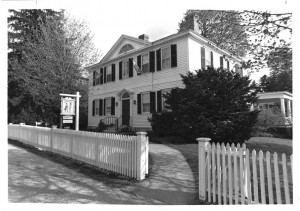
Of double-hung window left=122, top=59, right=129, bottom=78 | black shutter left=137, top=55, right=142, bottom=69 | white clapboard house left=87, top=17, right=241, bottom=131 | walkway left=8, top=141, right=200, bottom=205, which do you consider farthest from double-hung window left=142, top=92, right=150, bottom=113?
walkway left=8, top=141, right=200, bottom=205

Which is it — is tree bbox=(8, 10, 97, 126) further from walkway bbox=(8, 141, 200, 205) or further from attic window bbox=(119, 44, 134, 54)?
attic window bbox=(119, 44, 134, 54)

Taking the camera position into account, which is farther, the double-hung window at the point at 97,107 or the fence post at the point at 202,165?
the double-hung window at the point at 97,107

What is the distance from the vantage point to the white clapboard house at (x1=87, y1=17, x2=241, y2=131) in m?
12.1

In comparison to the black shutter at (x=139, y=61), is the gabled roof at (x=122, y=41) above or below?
above

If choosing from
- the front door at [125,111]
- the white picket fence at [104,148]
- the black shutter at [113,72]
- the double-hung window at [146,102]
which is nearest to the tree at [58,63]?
the white picket fence at [104,148]

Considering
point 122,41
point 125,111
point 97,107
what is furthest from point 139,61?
point 97,107

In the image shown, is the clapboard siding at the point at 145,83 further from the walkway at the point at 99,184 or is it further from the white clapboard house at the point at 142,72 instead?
the walkway at the point at 99,184

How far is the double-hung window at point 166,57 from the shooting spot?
12672 millimetres

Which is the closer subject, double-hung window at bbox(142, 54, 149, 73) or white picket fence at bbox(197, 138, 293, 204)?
white picket fence at bbox(197, 138, 293, 204)

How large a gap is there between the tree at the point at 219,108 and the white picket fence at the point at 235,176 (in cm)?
434

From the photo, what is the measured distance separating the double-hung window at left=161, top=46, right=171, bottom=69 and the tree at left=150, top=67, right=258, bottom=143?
4.38 metres

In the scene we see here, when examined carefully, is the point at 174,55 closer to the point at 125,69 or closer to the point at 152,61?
the point at 152,61
